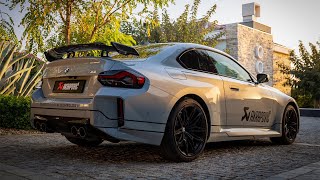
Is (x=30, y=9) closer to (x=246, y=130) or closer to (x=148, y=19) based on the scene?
(x=148, y=19)

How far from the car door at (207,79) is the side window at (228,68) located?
21 centimetres

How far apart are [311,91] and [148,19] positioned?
15.0 meters

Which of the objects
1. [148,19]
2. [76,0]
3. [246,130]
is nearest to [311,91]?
[148,19]

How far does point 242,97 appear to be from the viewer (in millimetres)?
6086

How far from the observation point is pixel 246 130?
20.2ft

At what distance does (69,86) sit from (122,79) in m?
0.78

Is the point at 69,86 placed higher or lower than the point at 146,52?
lower

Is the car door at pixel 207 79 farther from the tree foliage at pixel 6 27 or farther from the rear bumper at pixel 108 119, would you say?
the tree foliage at pixel 6 27

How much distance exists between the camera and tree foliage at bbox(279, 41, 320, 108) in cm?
2341

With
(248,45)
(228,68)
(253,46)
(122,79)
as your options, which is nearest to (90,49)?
(122,79)

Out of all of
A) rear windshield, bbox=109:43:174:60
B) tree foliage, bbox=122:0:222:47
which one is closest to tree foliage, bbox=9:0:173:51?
rear windshield, bbox=109:43:174:60

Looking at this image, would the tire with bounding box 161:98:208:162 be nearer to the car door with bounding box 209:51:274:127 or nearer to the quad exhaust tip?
the car door with bounding box 209:51:274:127

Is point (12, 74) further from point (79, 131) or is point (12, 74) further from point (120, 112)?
point (120, 112)

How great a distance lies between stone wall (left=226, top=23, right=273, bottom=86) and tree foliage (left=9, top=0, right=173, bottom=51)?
18635mm
